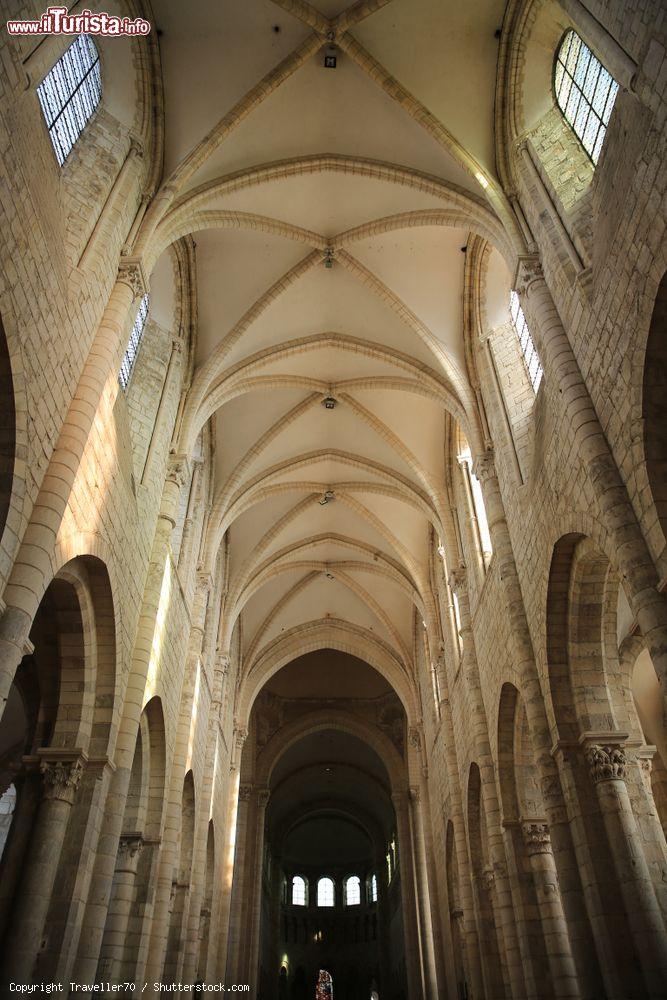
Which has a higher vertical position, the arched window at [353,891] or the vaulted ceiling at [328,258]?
the vaulted ceiling at [328,258]

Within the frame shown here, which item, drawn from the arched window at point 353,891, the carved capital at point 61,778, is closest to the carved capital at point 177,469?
the carved capital at point 61,778

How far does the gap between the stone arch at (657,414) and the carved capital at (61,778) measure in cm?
717

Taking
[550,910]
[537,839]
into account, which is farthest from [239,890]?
[550,910]

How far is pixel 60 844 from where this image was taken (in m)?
8.70

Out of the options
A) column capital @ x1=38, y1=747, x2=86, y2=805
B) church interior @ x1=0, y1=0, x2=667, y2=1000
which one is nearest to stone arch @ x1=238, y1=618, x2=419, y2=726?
church interior @ x1=0, y1=0, x2=667, y2=1000

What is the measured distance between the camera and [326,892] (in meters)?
42.8

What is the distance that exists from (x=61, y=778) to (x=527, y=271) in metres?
9.15

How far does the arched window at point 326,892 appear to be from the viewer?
42.4 meters

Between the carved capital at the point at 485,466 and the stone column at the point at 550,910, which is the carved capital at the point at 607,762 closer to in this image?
the stone column at the point at 550,910

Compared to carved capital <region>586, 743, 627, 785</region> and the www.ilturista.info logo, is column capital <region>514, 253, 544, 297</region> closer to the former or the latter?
the www.ilturista.info logo

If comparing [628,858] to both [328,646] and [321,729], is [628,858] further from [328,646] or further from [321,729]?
[321,729]

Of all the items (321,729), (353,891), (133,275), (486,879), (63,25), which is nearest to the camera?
(63,25)

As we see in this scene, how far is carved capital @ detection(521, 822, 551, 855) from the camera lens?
1205cm

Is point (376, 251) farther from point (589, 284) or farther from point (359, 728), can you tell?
point (359, 728)
